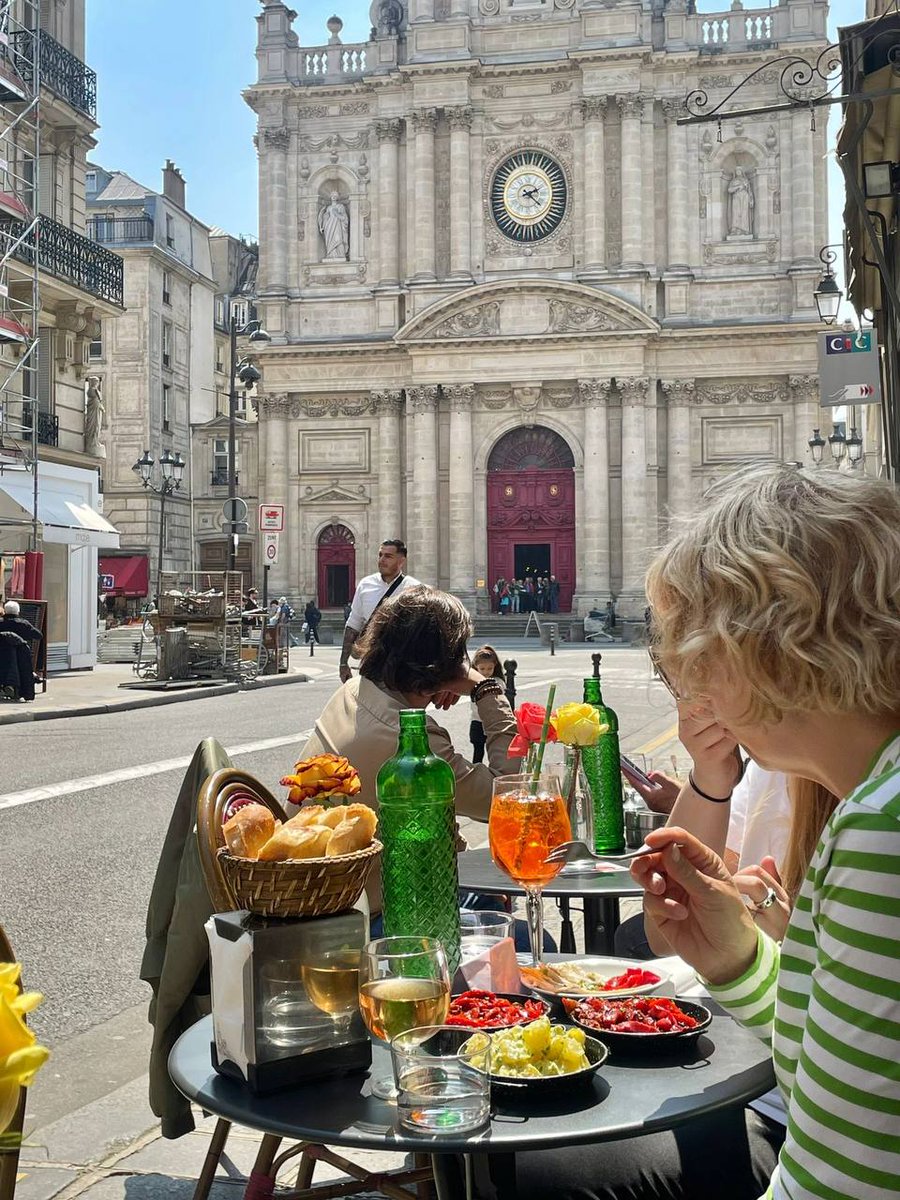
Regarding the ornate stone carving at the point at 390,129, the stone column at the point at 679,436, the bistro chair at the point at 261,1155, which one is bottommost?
the bistro chair at the point at 261,1155

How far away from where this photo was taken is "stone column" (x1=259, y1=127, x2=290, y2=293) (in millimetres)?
43469

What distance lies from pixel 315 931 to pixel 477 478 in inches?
1596

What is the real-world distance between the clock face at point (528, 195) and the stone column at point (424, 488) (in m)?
6.36

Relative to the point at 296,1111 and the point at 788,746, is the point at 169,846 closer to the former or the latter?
the point at 296,1111

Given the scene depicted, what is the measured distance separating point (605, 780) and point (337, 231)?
140 ft

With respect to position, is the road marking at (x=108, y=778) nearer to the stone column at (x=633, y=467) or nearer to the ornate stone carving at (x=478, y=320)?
the stone column at (x=633, y=467)

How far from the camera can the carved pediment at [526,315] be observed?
132ft

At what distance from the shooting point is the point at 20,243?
71.7 ft

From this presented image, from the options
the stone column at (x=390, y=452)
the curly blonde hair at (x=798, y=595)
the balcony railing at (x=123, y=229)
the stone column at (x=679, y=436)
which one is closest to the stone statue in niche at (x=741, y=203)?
the stone column at (x=679, y=436)

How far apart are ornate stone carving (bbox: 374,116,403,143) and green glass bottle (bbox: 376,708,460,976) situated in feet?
143

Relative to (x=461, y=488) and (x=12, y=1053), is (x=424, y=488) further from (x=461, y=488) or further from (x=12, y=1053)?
(x=12, y=1053)

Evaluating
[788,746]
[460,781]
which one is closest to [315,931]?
[788,746]

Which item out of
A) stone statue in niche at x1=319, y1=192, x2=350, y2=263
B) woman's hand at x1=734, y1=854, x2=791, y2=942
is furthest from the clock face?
woman's hand at x1=734, y1=854, x2=791, y2=942

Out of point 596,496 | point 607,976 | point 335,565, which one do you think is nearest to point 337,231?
point 335,565
